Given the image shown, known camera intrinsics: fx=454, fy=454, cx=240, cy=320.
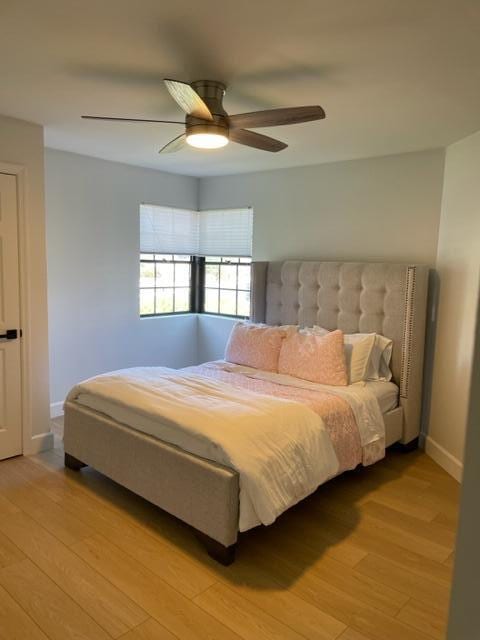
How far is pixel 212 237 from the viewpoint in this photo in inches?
217

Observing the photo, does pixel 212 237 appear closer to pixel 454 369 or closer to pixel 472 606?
pixel 454 369

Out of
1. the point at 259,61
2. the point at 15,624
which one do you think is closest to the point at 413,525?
the point at 15,624

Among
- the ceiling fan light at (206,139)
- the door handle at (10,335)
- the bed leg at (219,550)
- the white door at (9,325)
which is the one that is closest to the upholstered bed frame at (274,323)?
the bed leg at (219,550)

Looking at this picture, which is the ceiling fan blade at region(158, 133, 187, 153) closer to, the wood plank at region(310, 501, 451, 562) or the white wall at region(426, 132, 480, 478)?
the white wall at region(426, 132, 480, 478)

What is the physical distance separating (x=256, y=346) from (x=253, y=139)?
1.83 meters

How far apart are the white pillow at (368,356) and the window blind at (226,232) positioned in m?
1.90

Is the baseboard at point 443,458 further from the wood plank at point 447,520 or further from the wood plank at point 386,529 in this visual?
the wood plank at point 386,529

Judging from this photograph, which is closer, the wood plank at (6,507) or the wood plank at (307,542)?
the wood plank at (307,542)

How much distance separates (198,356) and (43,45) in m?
4.11

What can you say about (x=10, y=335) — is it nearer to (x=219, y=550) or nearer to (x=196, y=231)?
(x=219, y=550)

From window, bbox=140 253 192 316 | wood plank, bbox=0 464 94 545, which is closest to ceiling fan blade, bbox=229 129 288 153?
wood plank, bbox=0 464 94 545

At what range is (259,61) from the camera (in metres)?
2.14

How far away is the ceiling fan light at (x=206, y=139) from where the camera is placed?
2.38 m

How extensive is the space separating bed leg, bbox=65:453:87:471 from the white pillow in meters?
2.13
